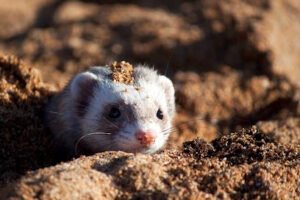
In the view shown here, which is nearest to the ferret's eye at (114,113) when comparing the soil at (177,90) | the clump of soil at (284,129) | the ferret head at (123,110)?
the ferret head at (123,110)

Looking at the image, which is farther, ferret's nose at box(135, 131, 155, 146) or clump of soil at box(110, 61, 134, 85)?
clump of soil at box(110, 61, 134, 85)

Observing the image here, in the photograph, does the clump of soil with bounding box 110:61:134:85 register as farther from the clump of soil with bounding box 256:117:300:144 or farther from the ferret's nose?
the clump of soil with bounding box 256:117:300:144

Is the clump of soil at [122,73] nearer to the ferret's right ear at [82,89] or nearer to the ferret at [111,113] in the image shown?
the ferret at [111,113]

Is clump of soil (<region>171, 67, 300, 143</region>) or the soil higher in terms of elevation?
the soil

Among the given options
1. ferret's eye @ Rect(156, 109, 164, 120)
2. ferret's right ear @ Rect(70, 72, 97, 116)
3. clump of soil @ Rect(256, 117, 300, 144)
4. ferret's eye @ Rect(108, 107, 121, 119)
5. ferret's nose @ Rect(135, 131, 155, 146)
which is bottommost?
clump of soil @ Rect(256, 117, 300, 144)

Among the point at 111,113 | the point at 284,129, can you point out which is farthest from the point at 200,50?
the point at 111,113

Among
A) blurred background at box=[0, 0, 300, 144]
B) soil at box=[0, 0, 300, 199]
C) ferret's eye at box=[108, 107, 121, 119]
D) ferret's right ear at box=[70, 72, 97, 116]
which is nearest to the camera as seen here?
soil at box=[0, 0, 300, 199]

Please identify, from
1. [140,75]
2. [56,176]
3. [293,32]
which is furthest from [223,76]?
[56,176]

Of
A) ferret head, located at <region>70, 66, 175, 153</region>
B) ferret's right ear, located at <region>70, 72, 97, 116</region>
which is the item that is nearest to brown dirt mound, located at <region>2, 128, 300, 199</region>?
ferret head, located at <region>70, 66, 175, 153</region>
